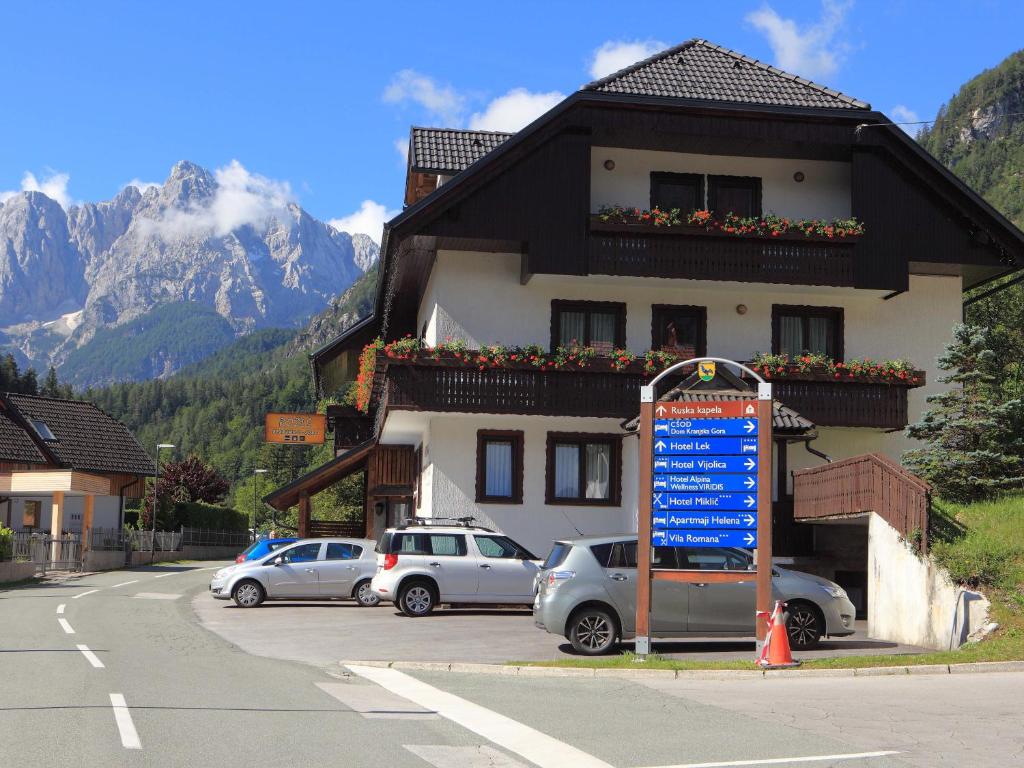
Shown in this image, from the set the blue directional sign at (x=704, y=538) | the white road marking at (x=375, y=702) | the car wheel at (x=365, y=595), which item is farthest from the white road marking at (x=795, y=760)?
the car wheel at (x=365, y=595)

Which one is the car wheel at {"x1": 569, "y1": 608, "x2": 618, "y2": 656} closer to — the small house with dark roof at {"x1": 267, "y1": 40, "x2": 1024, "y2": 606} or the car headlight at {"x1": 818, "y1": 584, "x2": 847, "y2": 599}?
the car headlight at {"x1": 818, "y1": 584, "x2": 847, "y2": 599}

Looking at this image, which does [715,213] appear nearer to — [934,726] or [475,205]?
[475,205]

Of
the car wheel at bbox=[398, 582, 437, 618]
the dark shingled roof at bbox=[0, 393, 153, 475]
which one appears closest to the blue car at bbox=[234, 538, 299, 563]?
the car wheel at bbox=[398, 582, 437, 618]

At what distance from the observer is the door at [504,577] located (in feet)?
81.5

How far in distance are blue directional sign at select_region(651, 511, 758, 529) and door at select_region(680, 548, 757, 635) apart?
1.20 metres

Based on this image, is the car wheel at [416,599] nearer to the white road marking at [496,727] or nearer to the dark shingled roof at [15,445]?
the white road marking at [496,727]

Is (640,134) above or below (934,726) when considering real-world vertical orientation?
above

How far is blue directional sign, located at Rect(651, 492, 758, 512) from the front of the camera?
16734mm

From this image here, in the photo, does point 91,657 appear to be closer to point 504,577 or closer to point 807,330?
point 504,577

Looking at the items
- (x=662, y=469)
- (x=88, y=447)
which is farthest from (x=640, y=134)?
(x=88, y=447)

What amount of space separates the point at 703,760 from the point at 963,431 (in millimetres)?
15112

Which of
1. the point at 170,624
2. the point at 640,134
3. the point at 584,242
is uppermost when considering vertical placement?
the point at 640,134

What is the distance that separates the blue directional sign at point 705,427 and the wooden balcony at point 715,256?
12153mm

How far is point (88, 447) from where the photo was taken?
227ft
